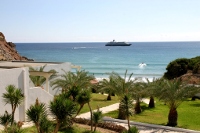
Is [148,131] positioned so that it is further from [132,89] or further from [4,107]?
[4,107]

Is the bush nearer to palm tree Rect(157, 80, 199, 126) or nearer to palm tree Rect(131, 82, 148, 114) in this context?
palm tree Rect(157, 80, 199, 126)

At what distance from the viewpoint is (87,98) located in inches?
582

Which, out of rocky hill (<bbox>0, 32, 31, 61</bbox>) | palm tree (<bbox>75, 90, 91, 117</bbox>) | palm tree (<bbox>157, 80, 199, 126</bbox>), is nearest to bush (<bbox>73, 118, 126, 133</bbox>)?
palm tree (<bbox>75, 90, 91, 117</bbox>)

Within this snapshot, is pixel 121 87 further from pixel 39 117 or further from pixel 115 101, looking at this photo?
pixel 39 117

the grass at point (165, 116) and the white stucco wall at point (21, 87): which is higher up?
the white stucco wall at point (21, 87)

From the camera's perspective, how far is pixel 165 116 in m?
22.5

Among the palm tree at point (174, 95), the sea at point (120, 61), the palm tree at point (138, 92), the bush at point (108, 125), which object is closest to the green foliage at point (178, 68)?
the sea at point (120, 61)

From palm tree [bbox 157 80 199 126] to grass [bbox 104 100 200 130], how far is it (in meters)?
0.79

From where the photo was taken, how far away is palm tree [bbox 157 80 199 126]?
19.1m

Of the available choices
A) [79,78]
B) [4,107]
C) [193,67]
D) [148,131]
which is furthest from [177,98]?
[193,67]

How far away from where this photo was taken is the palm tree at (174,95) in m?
19.1

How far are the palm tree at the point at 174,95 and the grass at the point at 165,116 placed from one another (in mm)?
794

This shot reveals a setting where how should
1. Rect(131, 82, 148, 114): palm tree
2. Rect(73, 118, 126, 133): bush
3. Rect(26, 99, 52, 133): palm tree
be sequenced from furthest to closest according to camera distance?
Rect(131, 82, 148, 114): palm tree
Rect(73, 118, 126, 133): bush
Rect(26, 99, 52, 133): palm tree

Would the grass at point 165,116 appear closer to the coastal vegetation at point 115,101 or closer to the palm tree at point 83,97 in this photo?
the coastal vegetation at point 115,101
